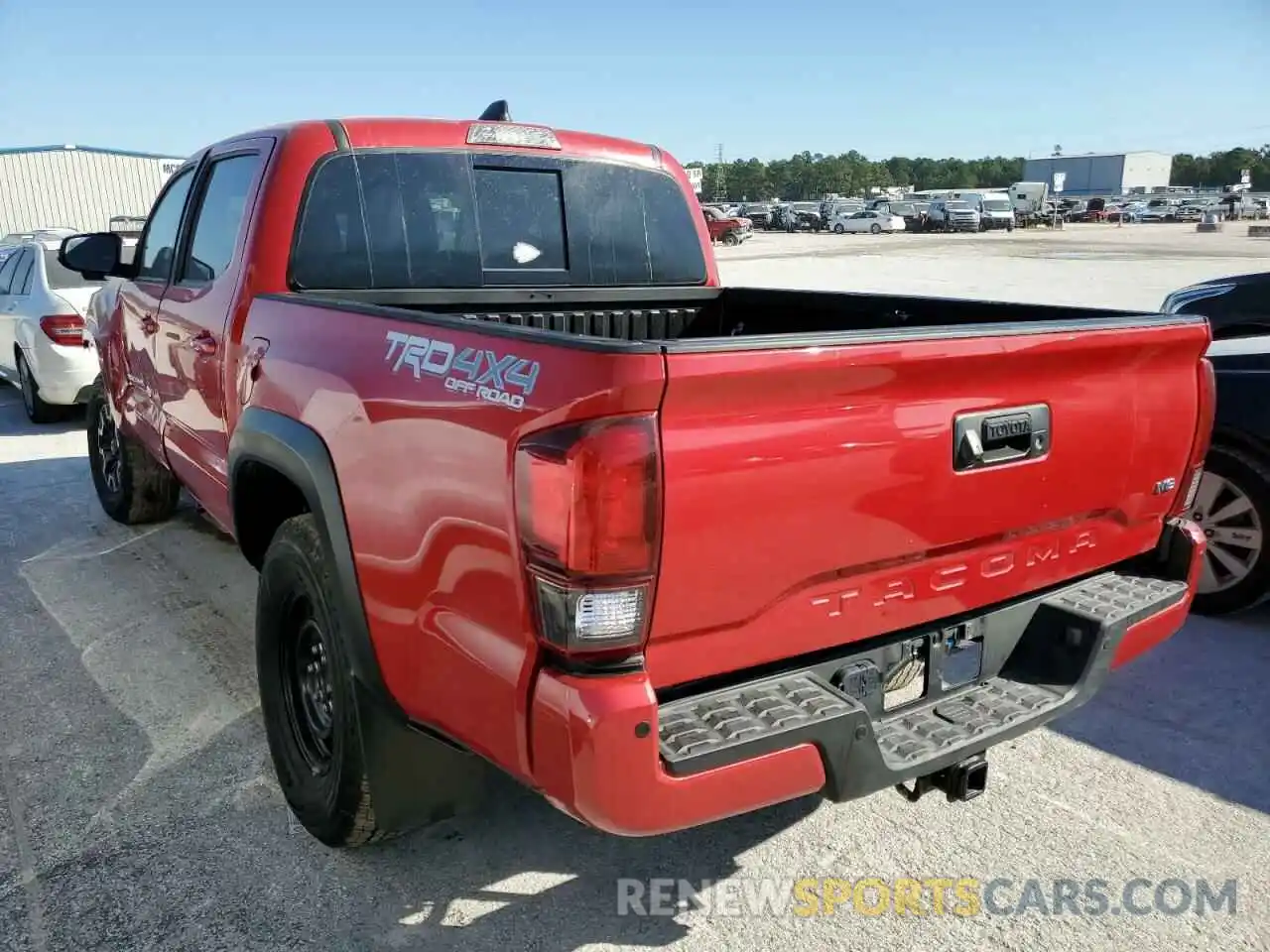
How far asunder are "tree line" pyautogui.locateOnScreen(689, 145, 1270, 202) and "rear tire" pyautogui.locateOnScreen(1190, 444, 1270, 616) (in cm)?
12911

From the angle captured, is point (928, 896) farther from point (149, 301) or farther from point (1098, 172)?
point (1098, 172)

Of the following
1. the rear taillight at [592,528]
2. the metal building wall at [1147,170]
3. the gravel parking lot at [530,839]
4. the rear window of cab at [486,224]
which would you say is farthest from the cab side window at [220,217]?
the metal building wall at [1147,170]

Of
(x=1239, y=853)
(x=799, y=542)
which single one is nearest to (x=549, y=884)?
(x=799, y=542)

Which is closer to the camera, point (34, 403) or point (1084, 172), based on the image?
point (34, 403)

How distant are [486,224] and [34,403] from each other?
24.3 feet

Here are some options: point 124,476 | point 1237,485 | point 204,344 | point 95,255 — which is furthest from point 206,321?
point 1237,485

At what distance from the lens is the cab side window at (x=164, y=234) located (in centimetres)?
457

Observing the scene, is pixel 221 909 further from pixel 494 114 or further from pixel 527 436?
pixel 494 114

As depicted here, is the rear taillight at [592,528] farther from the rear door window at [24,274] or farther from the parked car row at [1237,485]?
the rear door window at [24,274]

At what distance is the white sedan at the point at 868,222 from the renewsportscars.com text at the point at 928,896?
60921 millimetres

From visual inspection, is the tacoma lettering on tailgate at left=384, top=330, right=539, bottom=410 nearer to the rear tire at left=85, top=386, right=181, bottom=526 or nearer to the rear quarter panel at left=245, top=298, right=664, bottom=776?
the rear quarter panel at left=245, top=298, right=664, bottom=776

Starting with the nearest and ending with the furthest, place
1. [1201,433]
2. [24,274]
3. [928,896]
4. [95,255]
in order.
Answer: [928,896]
[1201,433]
[95,255]
[24,274]

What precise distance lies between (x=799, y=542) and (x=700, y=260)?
2.62 metres

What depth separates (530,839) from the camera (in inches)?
120
